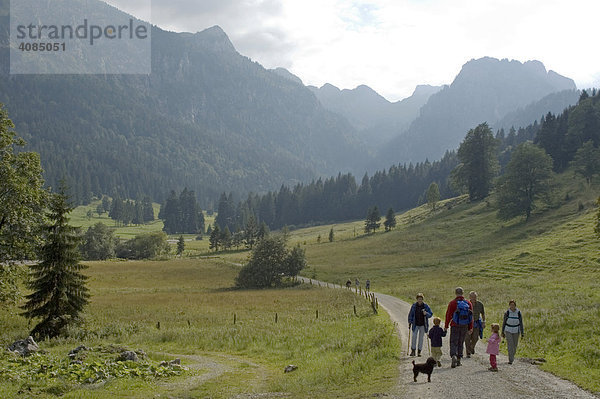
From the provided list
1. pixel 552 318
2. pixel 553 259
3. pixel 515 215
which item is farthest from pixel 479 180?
pixel 552 318

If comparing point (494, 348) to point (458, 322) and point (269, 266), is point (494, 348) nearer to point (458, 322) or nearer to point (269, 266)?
point (458, 322)

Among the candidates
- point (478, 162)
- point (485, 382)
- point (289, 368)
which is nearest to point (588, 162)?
point (478, 162)

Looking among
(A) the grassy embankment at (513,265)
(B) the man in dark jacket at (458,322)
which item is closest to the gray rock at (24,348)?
(B) the man in dark jacket at (458,322)

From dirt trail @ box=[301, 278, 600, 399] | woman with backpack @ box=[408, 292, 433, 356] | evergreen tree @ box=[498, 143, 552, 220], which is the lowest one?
dirt trail @ box=[301, 278, 600, 399]

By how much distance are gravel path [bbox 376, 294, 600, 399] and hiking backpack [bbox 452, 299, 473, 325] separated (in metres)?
1.65

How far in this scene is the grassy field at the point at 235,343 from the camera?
14.9 metres

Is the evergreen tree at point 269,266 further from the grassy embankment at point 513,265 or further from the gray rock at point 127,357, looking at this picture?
the gray rock at point 127,357

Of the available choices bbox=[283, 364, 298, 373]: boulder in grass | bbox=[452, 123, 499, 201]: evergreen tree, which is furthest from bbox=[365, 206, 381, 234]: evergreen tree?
bbox=[283, 364, 298, 373]: boulder in grass

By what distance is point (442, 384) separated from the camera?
13422 mm

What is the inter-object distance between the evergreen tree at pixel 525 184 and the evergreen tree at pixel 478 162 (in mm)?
21356

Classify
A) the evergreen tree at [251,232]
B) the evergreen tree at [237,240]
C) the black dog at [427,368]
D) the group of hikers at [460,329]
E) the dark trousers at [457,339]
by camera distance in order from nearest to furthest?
the black dog at [427,368] → the group of hikers at [460,329] → the dark trousers at [457,339] → the evergreen tree at [251,232] → the evergreen tree at [237,240]

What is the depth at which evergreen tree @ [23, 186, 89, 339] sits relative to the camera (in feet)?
94.8

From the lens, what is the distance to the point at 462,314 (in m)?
15.9

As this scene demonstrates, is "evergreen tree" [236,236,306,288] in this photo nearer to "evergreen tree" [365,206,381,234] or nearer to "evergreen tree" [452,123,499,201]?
"evergreen tree" [365,206,381,234]
